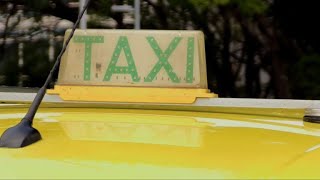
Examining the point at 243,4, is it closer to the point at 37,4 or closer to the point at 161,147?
the point at 37,4

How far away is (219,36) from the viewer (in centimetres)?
560

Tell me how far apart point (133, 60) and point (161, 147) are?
0.54m

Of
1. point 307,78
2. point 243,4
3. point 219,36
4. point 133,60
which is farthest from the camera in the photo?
point 219,36

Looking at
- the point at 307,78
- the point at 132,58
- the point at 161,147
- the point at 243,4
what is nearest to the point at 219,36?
the point at 307,78

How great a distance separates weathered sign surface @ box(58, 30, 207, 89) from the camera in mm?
1782

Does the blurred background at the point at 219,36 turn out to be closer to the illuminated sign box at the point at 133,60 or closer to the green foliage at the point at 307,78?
the green foliage at the point at 307,78

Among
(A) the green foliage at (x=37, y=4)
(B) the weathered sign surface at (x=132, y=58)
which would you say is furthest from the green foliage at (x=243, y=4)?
(B) the weathered sign surface at (x=132, y=58)

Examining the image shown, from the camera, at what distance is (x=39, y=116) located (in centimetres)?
176

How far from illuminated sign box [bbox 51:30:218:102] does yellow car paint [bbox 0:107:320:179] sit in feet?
0.30

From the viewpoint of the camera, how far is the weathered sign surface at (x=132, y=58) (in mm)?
1782

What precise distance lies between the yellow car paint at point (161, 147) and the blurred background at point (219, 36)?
2.72 meters

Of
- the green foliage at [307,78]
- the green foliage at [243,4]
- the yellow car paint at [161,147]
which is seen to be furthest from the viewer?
the green foliage at [307,78]

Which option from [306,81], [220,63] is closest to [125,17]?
[220,63]

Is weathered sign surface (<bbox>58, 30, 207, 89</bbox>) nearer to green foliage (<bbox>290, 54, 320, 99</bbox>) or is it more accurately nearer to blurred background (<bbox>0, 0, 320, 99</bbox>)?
blurred background (<bbox>0, 0, 320, 99</bbox>)
